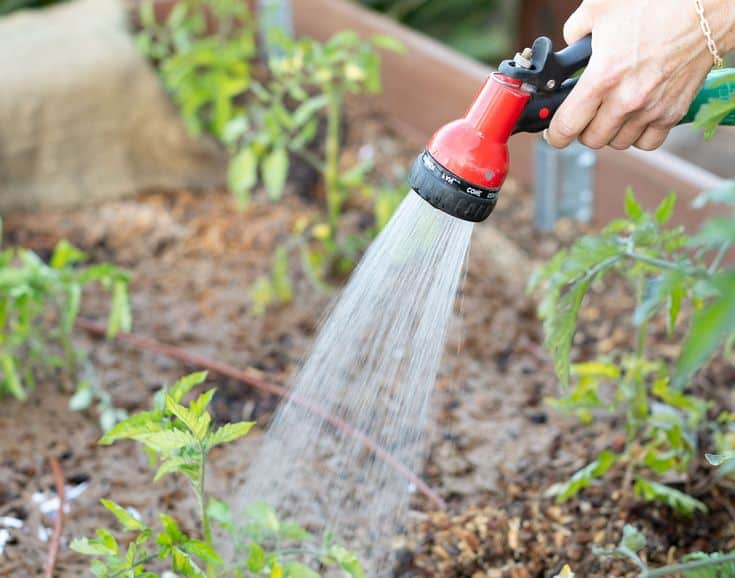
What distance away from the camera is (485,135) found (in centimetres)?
125

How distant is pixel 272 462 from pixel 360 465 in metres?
0.16

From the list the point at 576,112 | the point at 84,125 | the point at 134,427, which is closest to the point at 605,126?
the point at 576,112

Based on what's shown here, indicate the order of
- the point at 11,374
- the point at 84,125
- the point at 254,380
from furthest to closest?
the point at 84,125 → the point at 254,380 → the point at 11,374

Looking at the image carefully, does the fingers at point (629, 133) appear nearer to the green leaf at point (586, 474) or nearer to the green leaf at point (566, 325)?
the green leaf at point (566, 325)

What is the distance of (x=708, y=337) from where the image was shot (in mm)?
662

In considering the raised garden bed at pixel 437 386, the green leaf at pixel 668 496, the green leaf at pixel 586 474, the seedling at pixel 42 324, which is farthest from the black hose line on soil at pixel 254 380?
the green leaf at pixel 668 496

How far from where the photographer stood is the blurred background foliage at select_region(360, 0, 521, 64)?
386 centimetres

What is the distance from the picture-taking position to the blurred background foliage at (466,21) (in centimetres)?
386

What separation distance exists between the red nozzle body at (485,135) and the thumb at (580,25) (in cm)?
11

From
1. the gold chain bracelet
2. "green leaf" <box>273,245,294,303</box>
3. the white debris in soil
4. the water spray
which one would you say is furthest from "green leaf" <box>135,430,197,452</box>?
"green leaf" <box>273,245,294,303</box>

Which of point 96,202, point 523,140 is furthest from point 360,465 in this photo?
point 96,202

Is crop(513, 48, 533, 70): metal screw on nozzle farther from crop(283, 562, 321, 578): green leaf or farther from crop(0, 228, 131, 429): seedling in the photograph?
crop(0, 228, 131, 429): seedling

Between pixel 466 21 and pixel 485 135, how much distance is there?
295cm

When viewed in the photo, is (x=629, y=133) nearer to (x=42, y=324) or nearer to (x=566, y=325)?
(x=566, y=325)
